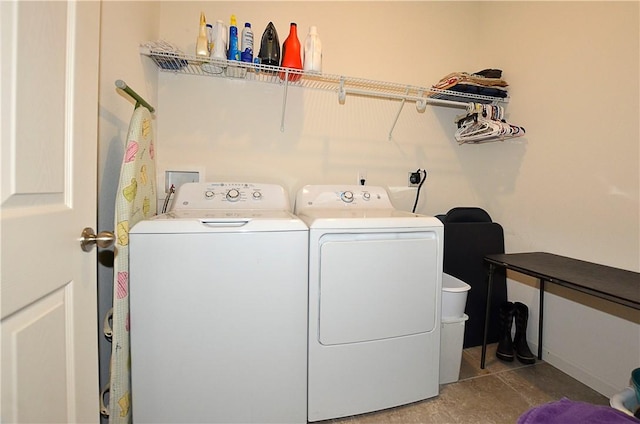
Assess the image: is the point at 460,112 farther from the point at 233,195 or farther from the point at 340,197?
the point at 233,195

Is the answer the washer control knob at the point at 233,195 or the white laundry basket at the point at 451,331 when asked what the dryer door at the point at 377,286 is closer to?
the white laundry basket at the point at 451,331

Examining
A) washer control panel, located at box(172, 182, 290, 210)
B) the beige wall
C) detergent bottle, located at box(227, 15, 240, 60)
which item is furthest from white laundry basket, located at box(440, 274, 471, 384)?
detergent bottle, located at box(227, 15, 240, 60)

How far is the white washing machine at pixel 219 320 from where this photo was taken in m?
1.15

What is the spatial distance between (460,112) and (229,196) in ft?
6.54

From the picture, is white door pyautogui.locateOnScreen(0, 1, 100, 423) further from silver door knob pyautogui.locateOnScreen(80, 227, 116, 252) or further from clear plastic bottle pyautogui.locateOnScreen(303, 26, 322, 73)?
clear plastic bottle pyautogui.locateOnScreen(303, 26, 322, 73)

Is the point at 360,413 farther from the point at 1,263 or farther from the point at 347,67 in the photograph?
the point at 347,67

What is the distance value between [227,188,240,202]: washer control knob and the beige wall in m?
0.28

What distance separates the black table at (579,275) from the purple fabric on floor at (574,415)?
0.56 meters

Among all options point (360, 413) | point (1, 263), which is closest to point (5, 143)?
point (1, 263)

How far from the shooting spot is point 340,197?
6.08 feet

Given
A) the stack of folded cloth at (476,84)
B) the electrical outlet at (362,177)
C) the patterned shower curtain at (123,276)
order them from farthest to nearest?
the electrical outlet at (362,177) < the stack of folded cloth at (476,84) < the patterned shower curtain at (123,276)

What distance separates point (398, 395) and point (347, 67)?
2.11 meters

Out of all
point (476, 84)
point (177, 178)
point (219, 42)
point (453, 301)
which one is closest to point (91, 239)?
point (177, 178)

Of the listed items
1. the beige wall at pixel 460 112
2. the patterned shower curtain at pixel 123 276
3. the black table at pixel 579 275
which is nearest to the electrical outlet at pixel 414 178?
the beige wall at pixel 460 112
